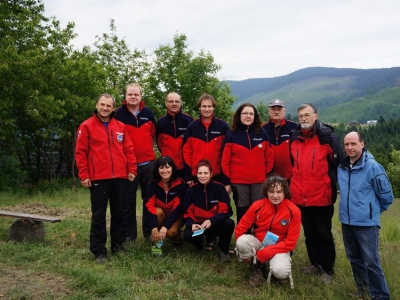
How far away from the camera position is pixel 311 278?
15.4 ft

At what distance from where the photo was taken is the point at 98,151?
201 inches

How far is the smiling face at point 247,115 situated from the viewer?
208 inches

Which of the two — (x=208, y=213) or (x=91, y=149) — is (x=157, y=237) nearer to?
(x=208, y=213)

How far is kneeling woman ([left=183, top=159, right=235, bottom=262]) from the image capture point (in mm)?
5352

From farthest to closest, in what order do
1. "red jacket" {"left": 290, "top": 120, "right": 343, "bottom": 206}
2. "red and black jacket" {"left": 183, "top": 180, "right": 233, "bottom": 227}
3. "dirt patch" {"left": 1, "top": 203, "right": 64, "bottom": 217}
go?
1. "dirt patch" {"left": 1, "top": 203, "right": 64, "bottom": 217}
2. "red and black jacket" {"left": 183, "top": 180, "right": 233, "bottom": 227}
3. "red jacket" {"left": 290, "top": 120, "right": 343, "bottom": 206}

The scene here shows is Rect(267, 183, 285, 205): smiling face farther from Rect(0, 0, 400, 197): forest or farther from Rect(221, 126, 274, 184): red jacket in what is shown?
Rect(0, 0, 400, 197): forest

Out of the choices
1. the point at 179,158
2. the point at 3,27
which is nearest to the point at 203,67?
the point at 3,27

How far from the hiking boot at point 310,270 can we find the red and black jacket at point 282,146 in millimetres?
1317

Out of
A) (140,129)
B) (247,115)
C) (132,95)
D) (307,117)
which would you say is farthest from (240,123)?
(132,95)

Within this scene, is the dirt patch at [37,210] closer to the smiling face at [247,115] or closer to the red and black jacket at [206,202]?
the red and black jacket at [206,202]

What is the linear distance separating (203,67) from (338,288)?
22869mm

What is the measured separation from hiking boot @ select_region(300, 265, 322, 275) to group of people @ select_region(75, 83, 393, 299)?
1cm

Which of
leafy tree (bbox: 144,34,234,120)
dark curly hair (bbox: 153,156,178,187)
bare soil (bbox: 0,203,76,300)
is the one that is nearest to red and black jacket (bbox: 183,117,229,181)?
dark curly hair (bbox: 153,156,178,187)

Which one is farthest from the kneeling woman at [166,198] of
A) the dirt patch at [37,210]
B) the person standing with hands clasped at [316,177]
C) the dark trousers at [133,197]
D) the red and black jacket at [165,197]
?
the dirt patch at [37,210]
